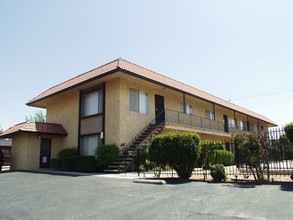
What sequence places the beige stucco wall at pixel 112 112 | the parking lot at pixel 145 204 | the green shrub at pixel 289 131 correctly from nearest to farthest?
the parking lot at pixel 145 204 → the green shrub at pixel 289 131 → the beige stucco wall at pixel 112 112

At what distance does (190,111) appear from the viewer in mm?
25453

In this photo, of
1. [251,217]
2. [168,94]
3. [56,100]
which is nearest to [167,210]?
[251,217]

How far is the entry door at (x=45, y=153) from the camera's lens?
20.9 metres

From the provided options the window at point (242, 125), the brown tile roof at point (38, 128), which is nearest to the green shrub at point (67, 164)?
the brown tile roof at point (38, 128)

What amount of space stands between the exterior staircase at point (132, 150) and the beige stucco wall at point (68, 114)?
17.4 ft

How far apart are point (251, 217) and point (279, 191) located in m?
3.50

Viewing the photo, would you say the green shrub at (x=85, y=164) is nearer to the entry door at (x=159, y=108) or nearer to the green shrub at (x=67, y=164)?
the green shrub at (x=67, y=164)

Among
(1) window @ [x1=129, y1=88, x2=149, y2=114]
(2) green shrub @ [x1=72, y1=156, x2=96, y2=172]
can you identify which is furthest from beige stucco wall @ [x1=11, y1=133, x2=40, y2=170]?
(1) window @ [x1=129, y1=88, x2=149, y2=114]

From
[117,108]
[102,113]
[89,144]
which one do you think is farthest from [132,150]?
[89,144]

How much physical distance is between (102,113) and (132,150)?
12.5ft

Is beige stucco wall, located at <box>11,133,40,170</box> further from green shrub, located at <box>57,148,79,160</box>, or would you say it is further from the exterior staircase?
the exterior staircase

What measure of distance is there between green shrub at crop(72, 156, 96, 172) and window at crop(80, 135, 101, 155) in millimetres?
2186

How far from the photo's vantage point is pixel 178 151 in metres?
12.1

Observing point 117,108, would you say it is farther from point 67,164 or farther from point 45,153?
point 45,153
